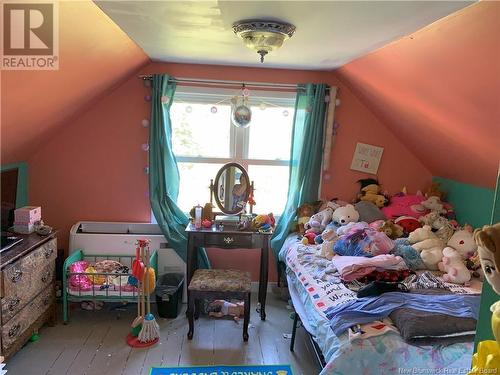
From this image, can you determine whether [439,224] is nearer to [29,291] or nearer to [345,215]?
[345,215]

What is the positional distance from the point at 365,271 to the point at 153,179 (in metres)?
1.89

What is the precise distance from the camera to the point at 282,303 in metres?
3.37

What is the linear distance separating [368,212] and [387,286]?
128cm

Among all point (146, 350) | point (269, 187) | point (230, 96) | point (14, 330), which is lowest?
point (146, 350)

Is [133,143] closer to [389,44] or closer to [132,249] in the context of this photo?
[132,249]

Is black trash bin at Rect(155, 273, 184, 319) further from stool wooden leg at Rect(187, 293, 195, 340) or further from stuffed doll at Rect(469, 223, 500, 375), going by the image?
stuffed doll at Rect(469, 223, 500, 375)

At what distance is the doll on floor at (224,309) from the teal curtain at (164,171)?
0.45 m

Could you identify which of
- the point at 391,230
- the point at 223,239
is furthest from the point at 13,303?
the point at 391,230

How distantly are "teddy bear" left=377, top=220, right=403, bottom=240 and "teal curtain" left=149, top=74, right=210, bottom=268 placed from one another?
1480mm

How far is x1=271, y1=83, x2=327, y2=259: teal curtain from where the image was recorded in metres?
3.32

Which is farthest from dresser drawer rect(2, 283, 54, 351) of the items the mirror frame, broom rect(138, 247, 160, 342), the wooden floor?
the mirror frame

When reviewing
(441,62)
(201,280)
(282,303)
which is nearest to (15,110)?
(201,280)

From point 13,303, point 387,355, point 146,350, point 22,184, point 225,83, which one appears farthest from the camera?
point 225,83

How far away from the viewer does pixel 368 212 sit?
3199 mm
